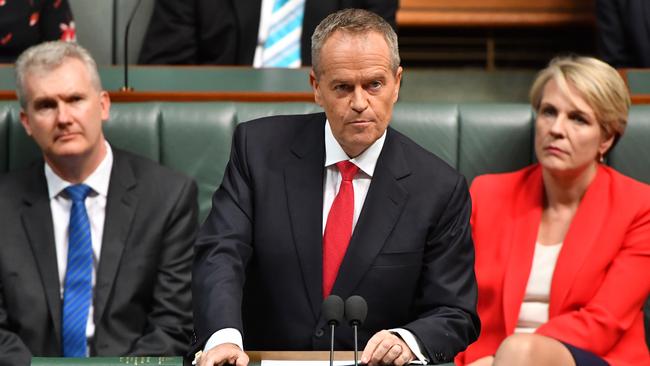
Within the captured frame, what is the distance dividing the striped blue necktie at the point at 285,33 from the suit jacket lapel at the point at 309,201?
148 centimetres

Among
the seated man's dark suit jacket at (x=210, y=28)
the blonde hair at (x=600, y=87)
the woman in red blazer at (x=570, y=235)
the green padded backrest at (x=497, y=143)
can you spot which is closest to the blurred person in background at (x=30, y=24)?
the seated man's dark suit jacket at (x=210, y=28)

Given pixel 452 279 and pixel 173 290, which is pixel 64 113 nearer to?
pixel 173 290

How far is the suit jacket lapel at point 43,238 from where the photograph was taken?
2.78 metres

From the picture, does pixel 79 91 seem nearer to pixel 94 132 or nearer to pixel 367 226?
pixel 94 132

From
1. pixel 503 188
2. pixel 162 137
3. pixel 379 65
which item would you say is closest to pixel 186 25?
pixel 162 137

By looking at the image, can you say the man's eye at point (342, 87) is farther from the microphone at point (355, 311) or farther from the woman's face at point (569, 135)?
the woman's face at point (569, 135)

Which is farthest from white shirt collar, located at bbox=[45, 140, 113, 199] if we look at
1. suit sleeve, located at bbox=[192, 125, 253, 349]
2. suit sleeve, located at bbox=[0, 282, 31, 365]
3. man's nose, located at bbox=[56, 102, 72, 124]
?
suit sleeve, located at bbox=[192, 125, 253, 349]

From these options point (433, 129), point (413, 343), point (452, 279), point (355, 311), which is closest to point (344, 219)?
point (452, 279)

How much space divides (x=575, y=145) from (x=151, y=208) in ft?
3.34

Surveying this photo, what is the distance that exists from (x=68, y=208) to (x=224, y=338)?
1028 millimetres

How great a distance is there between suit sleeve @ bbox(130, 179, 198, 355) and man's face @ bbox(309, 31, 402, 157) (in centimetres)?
75

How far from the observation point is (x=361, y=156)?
2346mm

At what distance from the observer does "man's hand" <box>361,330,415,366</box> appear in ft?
6.43

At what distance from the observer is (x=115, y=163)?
9.64ft
